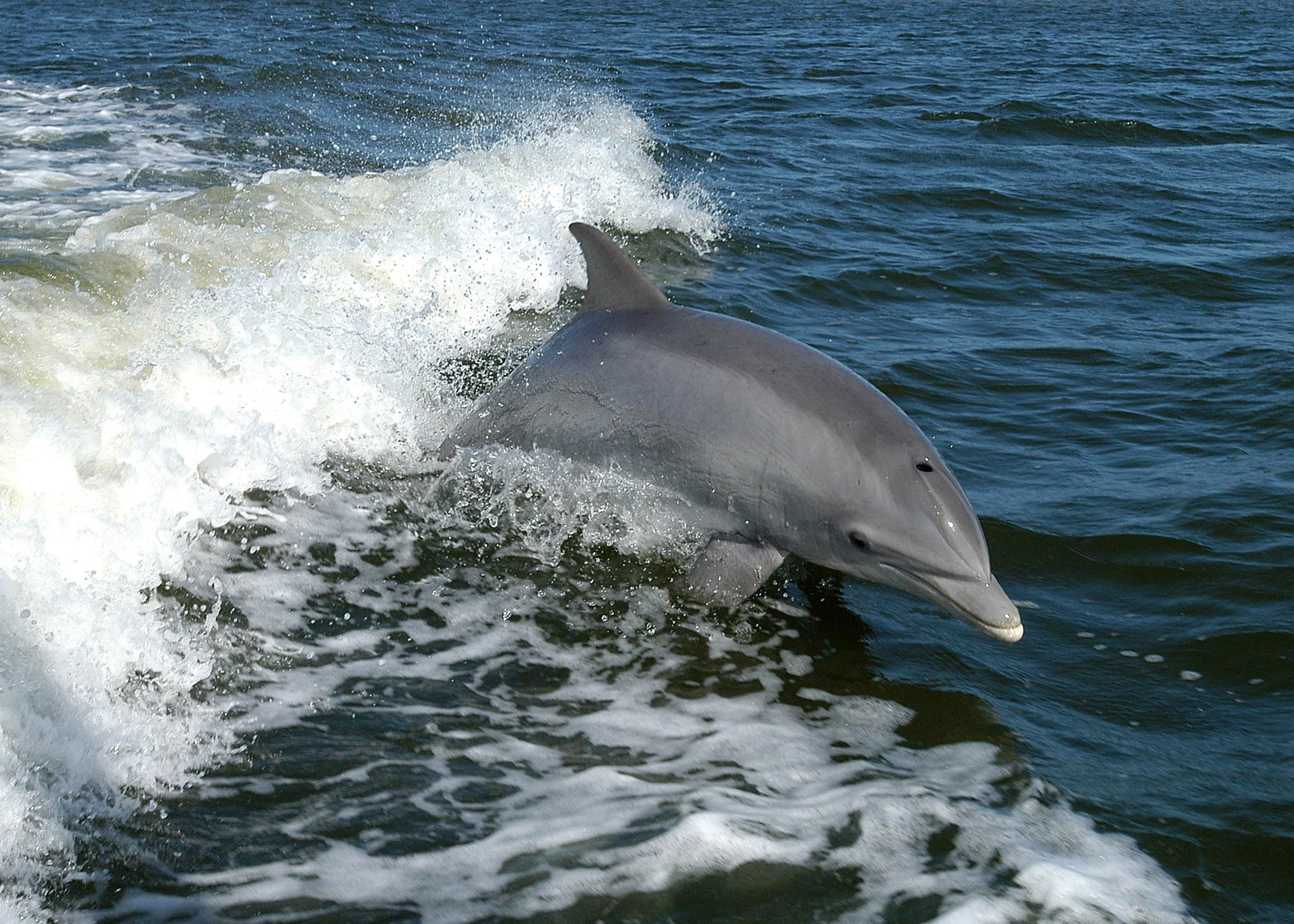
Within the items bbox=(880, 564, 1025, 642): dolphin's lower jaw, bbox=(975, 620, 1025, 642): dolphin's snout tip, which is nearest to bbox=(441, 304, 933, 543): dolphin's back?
bbox=(880, 564, 1025, 642): dolphin's lower jaw

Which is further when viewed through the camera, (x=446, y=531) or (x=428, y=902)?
(x=446, y=531)

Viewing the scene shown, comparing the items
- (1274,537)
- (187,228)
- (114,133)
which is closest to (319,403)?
(187,228)

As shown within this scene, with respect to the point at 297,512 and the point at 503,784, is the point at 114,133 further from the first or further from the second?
the point at 503,784

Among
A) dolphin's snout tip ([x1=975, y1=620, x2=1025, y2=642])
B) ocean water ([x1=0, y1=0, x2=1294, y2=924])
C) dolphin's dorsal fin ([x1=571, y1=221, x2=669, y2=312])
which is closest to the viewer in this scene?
ocean water ([x1=0, y1=0, x2=1294, y2=924])

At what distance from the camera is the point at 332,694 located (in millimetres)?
4727

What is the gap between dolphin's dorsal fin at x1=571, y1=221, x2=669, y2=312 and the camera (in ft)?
20.1

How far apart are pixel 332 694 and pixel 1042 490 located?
4.37 meters

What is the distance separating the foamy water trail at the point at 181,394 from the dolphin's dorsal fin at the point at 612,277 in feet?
5.25

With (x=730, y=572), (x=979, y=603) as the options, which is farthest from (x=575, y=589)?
(x=979, y=603)

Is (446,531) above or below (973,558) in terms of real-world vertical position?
below

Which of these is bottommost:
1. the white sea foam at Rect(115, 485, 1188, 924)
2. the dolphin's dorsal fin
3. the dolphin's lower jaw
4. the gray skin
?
the white sea foam at Rect(115, 485, 1188, 924)

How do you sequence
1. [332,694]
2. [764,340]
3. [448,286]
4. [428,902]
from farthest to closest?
[448,286], [764,340], [332,694], [428,902]

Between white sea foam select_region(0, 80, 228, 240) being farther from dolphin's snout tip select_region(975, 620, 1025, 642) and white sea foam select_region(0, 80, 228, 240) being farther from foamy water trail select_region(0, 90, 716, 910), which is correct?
dolphin's snout tip select_region(975, 620, 1025, 642)

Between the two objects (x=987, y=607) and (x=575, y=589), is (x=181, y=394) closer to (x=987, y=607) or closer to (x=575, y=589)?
(x=575, y=589)
